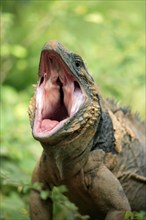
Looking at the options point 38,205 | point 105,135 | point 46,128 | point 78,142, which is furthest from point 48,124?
point 38,205

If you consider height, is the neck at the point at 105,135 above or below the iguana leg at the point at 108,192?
above

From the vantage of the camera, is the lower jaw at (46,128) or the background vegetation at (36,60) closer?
the lower jaw at (46,128)

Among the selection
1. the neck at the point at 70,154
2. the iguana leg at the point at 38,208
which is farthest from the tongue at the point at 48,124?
the iguana leg at the point at 38,208

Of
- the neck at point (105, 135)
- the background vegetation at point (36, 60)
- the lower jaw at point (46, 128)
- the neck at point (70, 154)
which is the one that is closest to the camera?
the lower jaw at point (46, 128)

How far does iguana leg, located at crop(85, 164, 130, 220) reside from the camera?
578 cm

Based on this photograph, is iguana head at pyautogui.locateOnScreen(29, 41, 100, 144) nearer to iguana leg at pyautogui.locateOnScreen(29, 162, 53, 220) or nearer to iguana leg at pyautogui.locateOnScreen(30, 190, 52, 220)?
iguana leg at pyautogui.locateOnScreen(29, 162, 53, 220)

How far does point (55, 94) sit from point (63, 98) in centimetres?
7

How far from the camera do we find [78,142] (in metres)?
5.71

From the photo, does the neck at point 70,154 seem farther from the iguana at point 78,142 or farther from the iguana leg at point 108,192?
the iguana leg at point 108,192

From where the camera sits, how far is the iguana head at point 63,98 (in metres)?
5.46

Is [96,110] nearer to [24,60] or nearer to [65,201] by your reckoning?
[65,201]

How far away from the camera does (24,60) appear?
1197 cm

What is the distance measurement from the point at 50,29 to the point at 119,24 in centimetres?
242

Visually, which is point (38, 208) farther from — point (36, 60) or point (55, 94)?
point (36, 60)
